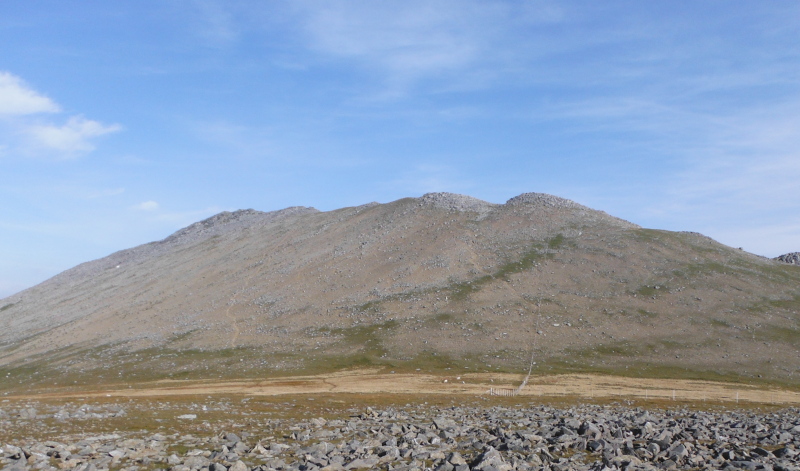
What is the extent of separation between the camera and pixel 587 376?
292ft

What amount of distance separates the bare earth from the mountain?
743 cm

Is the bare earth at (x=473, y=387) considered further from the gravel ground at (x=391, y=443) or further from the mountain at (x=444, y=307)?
the gravel ground at (x=391, y=443)

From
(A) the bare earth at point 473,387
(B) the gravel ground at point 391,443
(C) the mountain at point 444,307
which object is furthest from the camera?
(C) the mountain at point 444,307

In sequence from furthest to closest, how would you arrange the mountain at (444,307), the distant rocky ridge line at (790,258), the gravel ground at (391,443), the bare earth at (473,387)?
the distant rocky ridge line at (790,258) → the mountain at (444,307) → the bare earth at (473,387) → the gravel ground at (391,443)

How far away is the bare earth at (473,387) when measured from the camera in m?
72.0

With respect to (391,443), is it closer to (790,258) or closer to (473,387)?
(473,387)

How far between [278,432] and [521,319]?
8925 cm

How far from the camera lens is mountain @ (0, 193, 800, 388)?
10188cm

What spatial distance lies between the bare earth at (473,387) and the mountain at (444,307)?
743cm

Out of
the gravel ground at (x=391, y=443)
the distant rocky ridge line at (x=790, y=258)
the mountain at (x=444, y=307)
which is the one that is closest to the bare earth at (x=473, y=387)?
the mountain at (x=444, y=307)

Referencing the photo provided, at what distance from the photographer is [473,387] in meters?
77.4

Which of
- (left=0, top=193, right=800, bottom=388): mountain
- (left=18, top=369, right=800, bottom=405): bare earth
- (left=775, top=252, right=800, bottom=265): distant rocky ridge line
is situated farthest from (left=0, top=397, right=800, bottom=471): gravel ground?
(left=775, top=252, right=800, bottom=265): distant rocky ridge line

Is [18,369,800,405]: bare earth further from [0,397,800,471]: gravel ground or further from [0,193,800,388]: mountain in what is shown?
[0,397,800,471]: gravel ground

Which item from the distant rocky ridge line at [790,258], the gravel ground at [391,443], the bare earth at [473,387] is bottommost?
the bare earth at [473,387]
